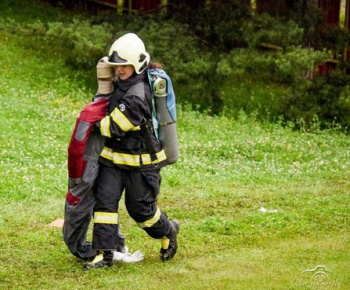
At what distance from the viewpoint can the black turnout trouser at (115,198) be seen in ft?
24.0

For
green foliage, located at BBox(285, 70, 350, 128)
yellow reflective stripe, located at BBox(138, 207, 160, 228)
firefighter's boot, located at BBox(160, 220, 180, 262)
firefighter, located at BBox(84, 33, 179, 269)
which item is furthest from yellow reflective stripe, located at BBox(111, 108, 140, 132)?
green foliage, located at BBox(285, 70, 350, 128)

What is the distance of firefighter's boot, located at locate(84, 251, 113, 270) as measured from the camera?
7426mm

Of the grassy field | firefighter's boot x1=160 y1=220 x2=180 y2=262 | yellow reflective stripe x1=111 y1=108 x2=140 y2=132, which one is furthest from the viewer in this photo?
firefighter's boot x1=160 y1=220 x2=180 y2=262

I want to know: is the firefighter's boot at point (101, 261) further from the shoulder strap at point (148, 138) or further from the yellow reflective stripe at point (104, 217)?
the shoulder strap at point (148, 138)

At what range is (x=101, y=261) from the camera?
7.45 metres

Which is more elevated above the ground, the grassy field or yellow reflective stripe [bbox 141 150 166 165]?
yellow reflective stripe [bbox 141 150 166 165]

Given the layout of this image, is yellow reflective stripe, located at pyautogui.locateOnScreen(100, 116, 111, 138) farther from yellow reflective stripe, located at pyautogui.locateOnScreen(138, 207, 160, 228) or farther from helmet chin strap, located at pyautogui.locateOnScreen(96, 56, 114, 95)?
yellow reflective stripe, located at pyautogui.locateOnScreen(138, 207, 160, 228)

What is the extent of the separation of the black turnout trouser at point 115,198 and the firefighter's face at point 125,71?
0.81 m

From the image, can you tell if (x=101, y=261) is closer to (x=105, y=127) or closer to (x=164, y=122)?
(x=105, y=127)

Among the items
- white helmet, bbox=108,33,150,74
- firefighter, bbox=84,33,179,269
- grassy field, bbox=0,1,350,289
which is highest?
white helmet, bbox=108,33,150,74

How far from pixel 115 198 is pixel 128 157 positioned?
38cm

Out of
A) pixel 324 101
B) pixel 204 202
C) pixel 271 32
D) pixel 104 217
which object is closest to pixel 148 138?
pixel 104 217

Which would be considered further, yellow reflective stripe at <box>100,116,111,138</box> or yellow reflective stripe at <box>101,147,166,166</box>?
yellow reflective stripe at <box>101,147,166,166</box>

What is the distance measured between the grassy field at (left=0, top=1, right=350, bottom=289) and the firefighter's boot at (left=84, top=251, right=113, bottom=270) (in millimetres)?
70
